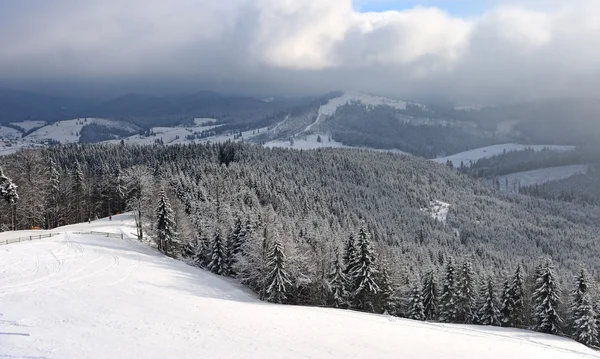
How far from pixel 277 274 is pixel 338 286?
32.5 feet

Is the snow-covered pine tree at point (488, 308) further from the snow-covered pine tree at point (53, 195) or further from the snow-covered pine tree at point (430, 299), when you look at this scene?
the snow-covered pine tree at point (53, 195)

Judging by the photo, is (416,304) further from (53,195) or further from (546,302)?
(53,195)

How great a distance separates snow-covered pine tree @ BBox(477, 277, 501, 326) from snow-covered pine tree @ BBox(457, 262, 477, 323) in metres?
1.41

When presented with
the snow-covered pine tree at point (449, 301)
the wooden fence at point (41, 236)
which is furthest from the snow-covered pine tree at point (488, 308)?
the wooden fence at point (41, 236)

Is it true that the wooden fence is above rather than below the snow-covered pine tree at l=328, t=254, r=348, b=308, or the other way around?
above

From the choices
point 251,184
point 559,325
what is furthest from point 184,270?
point 251,184

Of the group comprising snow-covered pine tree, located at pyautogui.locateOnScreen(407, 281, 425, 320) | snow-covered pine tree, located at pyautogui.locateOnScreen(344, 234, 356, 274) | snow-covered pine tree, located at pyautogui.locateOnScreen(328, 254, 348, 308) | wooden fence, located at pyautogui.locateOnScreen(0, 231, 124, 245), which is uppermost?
wooden fence, located at pyautogui.locateOnScreen(0, 231, 124, 245)

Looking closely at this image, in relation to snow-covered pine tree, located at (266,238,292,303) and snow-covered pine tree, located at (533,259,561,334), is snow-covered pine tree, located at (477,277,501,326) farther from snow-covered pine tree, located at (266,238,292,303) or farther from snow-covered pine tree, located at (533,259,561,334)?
snow-covered pine tree, located at (266,238,292,303)

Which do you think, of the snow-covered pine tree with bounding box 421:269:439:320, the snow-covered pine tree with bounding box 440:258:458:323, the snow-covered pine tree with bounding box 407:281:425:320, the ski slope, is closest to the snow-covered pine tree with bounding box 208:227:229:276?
the ski slope

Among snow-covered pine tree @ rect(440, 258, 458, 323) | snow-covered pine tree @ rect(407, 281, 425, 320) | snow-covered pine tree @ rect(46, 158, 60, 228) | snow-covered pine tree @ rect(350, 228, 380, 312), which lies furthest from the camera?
snow-covered pine tree @ rect(46, 158, 60, 228)

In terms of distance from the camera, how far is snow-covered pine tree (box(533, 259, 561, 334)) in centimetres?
4988

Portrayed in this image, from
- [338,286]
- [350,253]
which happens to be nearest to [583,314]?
[350,253]

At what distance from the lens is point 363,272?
51625 mm

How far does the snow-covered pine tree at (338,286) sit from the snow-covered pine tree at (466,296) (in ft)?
57.7
